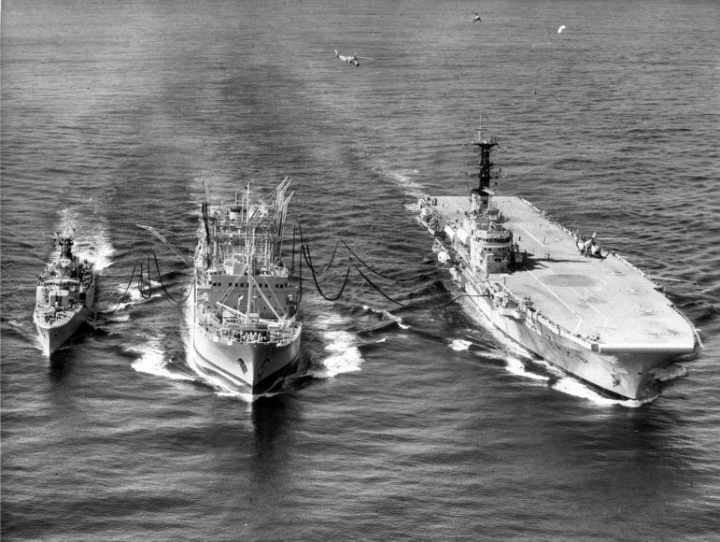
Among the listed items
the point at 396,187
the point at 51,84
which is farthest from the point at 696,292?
the point at 51,84

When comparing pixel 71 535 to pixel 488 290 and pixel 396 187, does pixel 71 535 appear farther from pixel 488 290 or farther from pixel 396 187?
pixel 396 187

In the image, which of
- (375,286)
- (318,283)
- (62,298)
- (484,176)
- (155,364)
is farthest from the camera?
(484,176)

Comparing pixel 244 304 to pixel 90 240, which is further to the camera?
pixel 90 240

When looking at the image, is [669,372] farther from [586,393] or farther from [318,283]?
[318,283]

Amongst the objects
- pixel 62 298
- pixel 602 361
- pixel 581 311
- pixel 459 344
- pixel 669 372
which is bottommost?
pixel 669 372

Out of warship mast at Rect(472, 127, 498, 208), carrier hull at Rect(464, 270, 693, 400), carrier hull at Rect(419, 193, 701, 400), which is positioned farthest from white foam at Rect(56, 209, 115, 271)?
carrier hull at Rect(464, 270, 693, 400)

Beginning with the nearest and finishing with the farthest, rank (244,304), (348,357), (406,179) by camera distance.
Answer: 1. (348,357)
2. (244,304)
3. (406,179)

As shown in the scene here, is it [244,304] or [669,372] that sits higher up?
[244,304]

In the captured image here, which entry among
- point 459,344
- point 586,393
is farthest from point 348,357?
point 586,393
